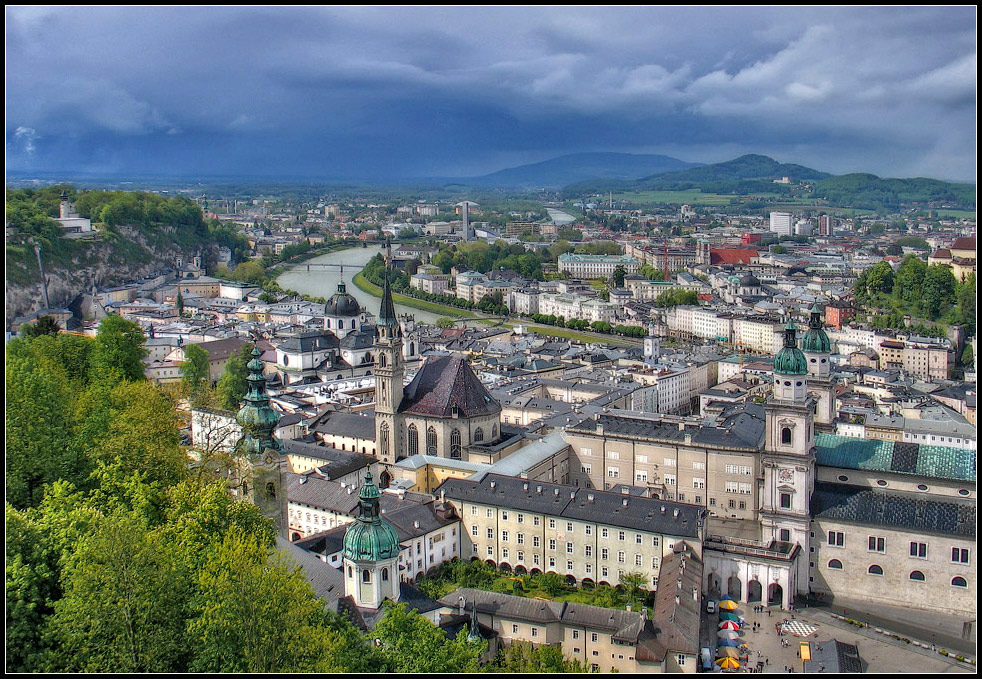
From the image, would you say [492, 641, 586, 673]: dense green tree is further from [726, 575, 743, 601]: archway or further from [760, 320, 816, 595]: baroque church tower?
[760, 320, 816, 595]: baroque church tower

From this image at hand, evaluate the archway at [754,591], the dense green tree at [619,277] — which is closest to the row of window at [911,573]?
the archway at [754,591]

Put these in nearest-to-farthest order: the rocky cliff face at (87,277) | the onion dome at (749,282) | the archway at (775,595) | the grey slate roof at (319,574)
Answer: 1. the grey slate roof at (319,574)
2. the archway at (775,595)
3. the rocky cliff face at (87,277)
4. the onion dome at (749,282)

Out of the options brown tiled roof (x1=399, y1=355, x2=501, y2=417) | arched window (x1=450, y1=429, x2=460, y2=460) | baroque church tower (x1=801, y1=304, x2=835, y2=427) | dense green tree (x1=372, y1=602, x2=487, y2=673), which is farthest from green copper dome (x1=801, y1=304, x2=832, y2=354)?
dense green tree (x1=372, y1=602, x2=487, y2=673)

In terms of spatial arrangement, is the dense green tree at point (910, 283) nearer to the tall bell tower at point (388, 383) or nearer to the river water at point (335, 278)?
the river water at point (335, 278)

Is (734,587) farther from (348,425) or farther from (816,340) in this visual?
(348,425)

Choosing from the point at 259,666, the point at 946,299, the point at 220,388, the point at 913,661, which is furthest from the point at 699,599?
the point at 946,299

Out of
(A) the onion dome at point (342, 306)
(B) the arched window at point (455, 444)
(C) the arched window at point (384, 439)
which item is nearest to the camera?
(B) the arched window at point (455, 444)

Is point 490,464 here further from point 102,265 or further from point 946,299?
point 102,265
